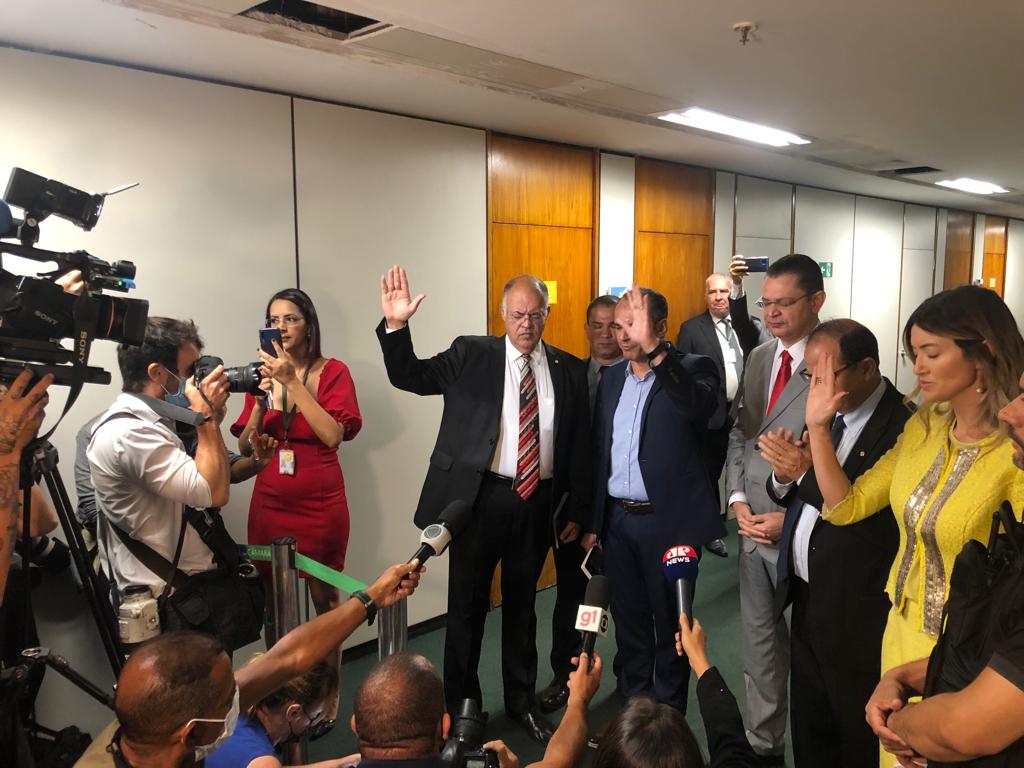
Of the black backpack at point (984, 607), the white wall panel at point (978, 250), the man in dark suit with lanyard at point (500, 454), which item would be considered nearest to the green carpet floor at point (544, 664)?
the man in dark suit with lanyard at point (500, 454)

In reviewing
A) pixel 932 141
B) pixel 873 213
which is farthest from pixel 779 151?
pixel 873 213

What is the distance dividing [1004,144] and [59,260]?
487 cm

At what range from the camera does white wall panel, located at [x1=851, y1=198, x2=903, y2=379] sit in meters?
6.62

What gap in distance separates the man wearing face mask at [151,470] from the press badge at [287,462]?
59cm

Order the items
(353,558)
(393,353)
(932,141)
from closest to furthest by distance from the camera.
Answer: (393,353), (353,558), (932,141)

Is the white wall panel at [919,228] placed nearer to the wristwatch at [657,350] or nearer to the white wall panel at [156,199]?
the wristwatch at [657,350]

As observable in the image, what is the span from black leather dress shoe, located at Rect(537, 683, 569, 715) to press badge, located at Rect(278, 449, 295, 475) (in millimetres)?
1408

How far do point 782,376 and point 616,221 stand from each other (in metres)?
2.28

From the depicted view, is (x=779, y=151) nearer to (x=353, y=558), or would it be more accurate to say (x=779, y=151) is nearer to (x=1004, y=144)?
(x=1004, y=144)

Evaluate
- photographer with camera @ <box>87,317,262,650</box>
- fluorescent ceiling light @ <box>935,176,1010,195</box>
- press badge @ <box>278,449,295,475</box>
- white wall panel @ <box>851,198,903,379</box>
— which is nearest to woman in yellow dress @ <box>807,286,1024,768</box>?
photographer with camera @ <box>87,317,262,650</box>

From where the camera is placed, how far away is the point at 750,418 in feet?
8.54

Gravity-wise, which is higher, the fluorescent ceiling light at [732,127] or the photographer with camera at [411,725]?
the fluorescent ceiling light at [732,127]

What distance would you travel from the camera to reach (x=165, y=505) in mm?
2088

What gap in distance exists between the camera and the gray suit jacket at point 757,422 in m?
2.34
